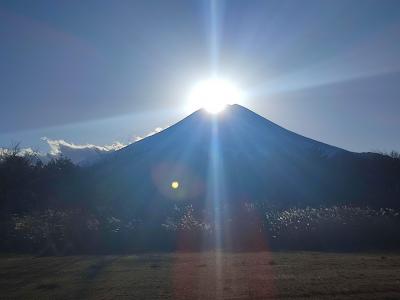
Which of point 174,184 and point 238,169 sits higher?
point 238,169

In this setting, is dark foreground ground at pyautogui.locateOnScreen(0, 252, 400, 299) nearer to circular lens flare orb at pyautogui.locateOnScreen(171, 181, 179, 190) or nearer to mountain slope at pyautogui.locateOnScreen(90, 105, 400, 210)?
mountain slope at pyautogui.locateOnScreen(90, 105, 400, 210)

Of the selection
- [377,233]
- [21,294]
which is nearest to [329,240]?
[377,233]

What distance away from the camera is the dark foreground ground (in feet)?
25.9

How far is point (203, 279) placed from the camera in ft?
30.5

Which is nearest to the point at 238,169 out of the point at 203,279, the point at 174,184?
the point at 174,184

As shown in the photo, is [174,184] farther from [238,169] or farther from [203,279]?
[203,279]

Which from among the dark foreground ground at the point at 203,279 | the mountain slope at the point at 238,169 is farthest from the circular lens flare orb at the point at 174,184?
the dark foreground ground at the point at 203,279

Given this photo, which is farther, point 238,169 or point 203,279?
point 238,169

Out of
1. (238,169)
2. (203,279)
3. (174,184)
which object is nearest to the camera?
(203,279)

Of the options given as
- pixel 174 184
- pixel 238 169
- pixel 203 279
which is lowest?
pixel 203 279

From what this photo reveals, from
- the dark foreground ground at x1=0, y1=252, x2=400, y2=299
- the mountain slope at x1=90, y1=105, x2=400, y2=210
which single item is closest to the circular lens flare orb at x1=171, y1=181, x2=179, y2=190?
the mountain slope at x1=90, y1=105, x2=400, y2=210

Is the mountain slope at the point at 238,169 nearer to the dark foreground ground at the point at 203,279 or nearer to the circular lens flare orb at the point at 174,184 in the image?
the circular lens flare orb at the point at 174,184

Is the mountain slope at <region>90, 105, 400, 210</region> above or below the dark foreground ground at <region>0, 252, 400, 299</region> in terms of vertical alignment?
above

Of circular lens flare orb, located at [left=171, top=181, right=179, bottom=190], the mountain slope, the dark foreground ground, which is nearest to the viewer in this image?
the dark foreground ground
